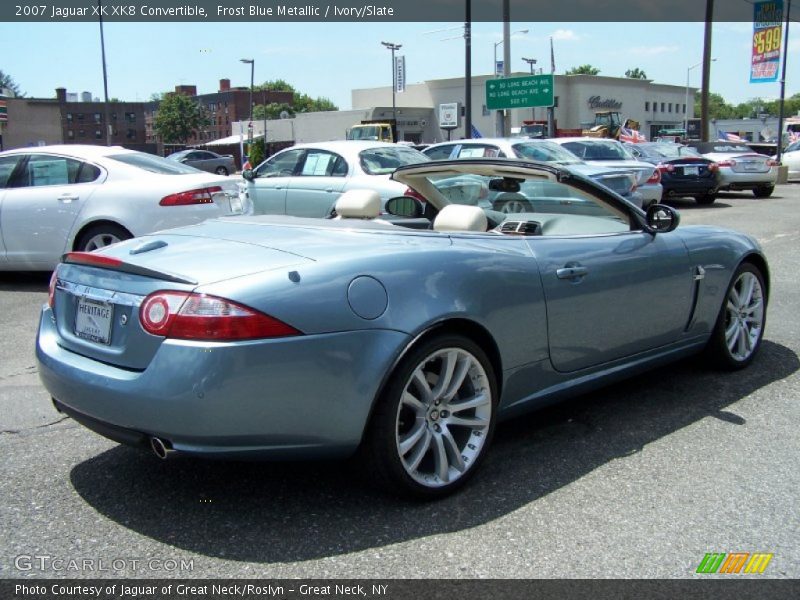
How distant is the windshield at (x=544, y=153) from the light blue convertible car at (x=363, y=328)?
859 cm

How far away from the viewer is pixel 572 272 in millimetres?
3812

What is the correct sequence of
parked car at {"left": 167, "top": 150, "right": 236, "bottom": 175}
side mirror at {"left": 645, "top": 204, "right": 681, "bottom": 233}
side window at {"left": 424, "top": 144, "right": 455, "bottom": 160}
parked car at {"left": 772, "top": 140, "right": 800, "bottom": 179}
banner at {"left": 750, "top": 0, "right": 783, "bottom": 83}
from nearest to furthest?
1. side mirror at {"left": 645, "top": 204, "right": 681, "bottom": 233}
2. side window at {"left": 424, "top": 144, "right": 455, "bottom": 160}
3. parked car at {"left": 772, "top": 140, "right": 800, "bottom": 179}
4. banner at {"left": 750, "top": 0, "right": 783, "bottom": 83}
5. parked car at {"left": 167, "top": 150, "right": 236, "bottom": 175}

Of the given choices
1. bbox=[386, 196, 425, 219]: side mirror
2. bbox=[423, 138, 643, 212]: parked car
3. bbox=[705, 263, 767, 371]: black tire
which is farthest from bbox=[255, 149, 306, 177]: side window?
bbox=[705, 263, 767, 371]: black tire

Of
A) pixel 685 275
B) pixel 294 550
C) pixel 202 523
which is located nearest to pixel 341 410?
pixel 294 550

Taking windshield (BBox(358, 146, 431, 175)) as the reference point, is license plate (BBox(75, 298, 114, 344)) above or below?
below

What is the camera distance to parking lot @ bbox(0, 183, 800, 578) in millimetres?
2795

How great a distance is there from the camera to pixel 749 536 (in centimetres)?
299

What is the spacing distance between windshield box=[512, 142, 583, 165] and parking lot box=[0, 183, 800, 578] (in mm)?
8735

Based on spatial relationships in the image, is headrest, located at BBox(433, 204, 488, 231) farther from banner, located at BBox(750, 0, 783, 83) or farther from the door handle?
banner, located at BBox(750, 0, 783, 83)

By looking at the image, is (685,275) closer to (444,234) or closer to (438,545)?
(444,234)

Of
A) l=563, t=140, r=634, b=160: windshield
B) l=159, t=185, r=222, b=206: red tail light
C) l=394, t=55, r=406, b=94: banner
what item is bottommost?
l=159, t=185, r=222, b=206: red tail light

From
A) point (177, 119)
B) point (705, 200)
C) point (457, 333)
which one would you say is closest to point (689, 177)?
point (705, 200)

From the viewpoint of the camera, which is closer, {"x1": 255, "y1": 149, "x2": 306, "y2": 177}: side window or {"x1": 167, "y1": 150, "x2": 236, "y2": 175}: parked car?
{"x1": 255, "y1": 149, "x2": 306, "y2": 177}: side window

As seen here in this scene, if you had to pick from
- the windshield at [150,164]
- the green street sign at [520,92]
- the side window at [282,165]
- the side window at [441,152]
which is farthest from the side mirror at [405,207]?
the green street sign at [520,92]
